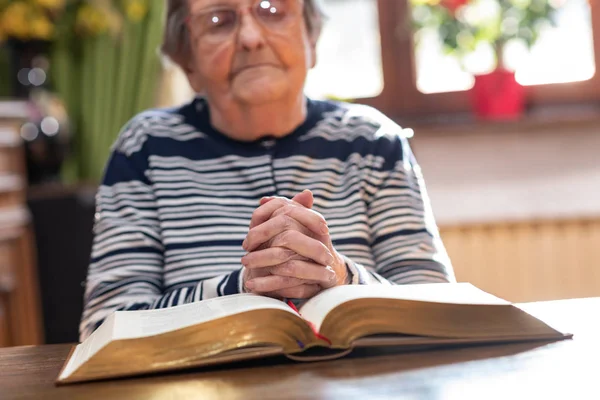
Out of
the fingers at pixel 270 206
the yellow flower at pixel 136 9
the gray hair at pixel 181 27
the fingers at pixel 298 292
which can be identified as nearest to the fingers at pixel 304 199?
the fingers at pixel 270 206

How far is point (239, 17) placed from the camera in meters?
1.30

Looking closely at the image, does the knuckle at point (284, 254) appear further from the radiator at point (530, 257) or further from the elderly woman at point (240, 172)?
the radiator at point (530, 257)

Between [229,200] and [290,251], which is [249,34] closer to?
[229,200]

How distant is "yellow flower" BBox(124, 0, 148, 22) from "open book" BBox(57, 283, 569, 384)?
205 cm

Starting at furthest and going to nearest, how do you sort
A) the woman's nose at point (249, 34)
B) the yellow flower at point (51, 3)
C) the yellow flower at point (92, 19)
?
1. the yellow flower at point (92, 19)
2. the yellow flower at point (51, 3)
3. the woman's nose at point (249, 34)

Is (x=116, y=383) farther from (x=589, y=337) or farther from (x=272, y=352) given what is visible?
(x=589, y=337)

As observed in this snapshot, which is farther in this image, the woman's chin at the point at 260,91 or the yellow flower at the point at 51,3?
the yellow flower at the point at 51,3

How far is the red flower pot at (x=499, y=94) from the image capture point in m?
2.52

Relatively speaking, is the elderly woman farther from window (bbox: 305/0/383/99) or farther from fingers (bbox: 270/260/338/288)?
window (bbox: 305/0/383/99)

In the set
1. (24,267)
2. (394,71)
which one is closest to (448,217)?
(394,71)

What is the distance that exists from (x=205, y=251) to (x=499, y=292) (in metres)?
1.50

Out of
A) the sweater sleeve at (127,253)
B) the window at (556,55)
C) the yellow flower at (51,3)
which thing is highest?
the yellow flower at (51,3)

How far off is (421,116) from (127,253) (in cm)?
171

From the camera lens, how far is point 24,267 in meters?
2.44
